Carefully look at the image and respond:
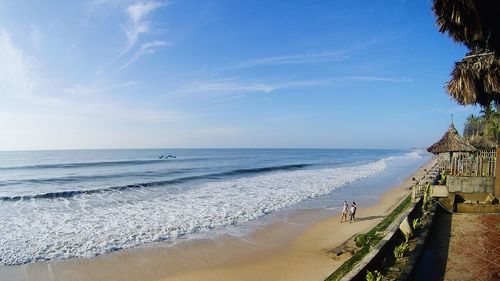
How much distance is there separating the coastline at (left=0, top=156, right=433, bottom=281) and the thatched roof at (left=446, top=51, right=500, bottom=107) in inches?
233

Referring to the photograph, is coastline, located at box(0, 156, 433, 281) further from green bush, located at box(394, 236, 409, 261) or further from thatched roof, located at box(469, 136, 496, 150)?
thatched roof, located at box(469, 136, 496, 150)

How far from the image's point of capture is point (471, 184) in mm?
11859

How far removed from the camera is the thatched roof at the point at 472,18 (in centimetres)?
503

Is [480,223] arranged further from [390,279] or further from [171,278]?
[171,278]

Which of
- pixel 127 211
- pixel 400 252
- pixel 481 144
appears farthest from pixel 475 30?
pixel 481 144

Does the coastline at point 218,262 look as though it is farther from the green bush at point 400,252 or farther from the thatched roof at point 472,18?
the thatched roof at point 472,18

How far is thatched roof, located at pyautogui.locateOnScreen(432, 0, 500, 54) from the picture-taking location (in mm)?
5031

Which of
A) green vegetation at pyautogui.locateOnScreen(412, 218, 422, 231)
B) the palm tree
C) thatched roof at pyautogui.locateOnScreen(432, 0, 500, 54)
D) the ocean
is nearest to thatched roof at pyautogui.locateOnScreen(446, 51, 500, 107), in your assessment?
the palm tree

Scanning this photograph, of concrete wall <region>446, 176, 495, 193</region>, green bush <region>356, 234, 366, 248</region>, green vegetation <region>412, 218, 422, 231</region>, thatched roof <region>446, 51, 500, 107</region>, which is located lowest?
green bush <region>356, 234, 366, 248</region>

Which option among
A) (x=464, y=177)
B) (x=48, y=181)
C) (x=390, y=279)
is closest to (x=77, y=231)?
(x=390, y=279)

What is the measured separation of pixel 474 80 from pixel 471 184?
4561mm

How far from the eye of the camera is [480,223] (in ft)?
30.7

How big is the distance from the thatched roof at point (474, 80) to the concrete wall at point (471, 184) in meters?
3.24

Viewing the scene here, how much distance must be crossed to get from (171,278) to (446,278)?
271 inches
